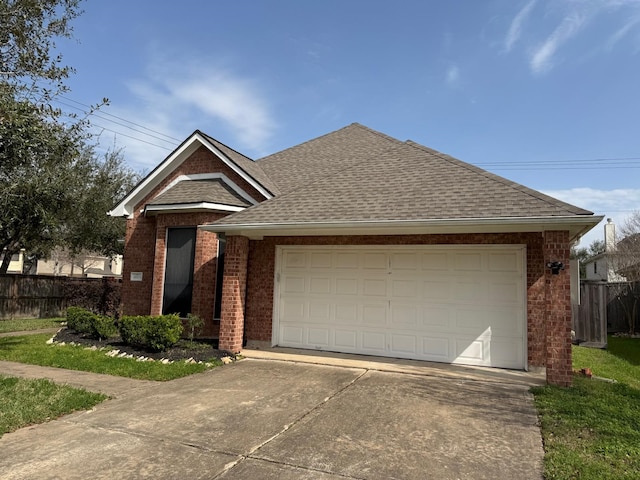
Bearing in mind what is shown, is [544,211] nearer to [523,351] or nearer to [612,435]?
[523,351]

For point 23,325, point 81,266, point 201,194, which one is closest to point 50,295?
point 23,325

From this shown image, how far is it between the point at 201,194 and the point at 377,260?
5004 mm

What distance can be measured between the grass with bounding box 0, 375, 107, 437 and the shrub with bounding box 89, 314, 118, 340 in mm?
3400

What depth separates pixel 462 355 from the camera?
8227 millimetres

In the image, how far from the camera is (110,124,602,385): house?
7371 millimetres

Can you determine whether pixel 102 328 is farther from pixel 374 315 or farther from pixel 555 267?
pixel 555 267

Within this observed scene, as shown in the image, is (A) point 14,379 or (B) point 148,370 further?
(B) point 148,370

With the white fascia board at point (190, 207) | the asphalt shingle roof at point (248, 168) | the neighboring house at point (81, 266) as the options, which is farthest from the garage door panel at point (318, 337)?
the neighboring house at point (81, 266)

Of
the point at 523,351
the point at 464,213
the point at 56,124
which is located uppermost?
the point at 56,124

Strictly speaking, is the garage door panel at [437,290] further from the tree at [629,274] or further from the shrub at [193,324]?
the tree at [629,274]

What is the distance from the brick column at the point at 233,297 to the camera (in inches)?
349

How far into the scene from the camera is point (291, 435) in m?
4.54

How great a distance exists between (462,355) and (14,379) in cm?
779

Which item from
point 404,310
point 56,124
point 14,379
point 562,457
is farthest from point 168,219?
point 562,457
